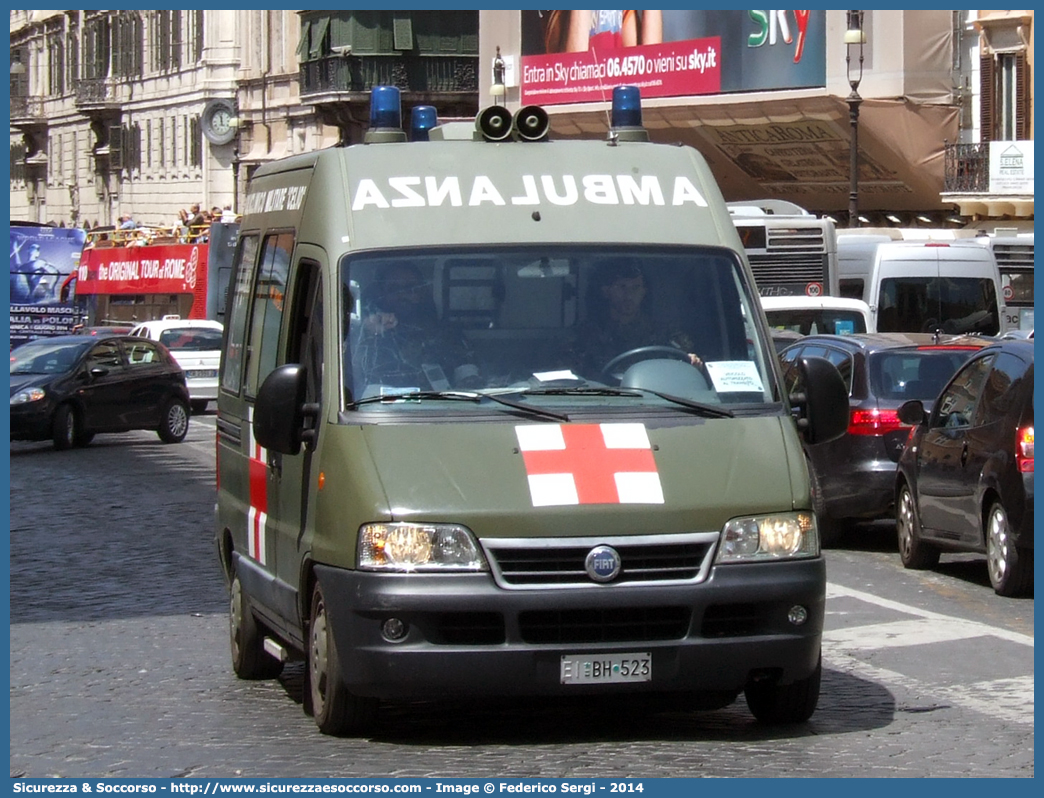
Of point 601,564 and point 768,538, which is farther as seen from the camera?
point 768,538

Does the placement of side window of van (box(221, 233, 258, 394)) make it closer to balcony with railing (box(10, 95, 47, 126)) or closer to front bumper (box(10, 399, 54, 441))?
front bumper (box(10, 399, 54, 441))

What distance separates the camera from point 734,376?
8297 millimetres

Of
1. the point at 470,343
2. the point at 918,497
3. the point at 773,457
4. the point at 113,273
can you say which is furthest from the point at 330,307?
the point at 113,273

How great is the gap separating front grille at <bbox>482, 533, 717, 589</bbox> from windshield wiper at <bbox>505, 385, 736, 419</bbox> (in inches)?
24.6

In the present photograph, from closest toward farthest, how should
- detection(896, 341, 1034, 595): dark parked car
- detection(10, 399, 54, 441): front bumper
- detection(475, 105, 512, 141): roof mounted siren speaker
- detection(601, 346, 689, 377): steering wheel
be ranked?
1. detection(601, 346, 689, 377): steering wheel
2. detection(475, 105, 512, 141): roof mounted siren speaker
3. detection(896, 341, 1034, 595): dark parked car
4. detection(10, 399, 54, 441): front bumper

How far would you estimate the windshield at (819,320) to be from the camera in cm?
2642

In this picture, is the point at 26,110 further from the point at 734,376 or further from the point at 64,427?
the point at 734,376

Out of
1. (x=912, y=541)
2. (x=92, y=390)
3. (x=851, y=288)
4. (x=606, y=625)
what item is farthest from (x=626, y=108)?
(x=851, y=288)

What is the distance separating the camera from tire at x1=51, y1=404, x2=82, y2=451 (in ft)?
93.0

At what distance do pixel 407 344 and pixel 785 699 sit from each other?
1949mm

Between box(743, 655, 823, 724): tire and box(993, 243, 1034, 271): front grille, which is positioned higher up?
box(993, 243, 1034, 271): front grille

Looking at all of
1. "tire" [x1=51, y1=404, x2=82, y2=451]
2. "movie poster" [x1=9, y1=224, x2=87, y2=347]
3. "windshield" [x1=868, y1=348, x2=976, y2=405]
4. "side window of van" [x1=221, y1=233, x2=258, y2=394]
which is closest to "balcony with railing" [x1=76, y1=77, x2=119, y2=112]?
"movie poster" [x1=9, y1=224, x2=87, y2=347]

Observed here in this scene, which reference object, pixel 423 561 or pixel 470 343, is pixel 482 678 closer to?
pixel 423 561

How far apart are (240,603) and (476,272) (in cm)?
234
